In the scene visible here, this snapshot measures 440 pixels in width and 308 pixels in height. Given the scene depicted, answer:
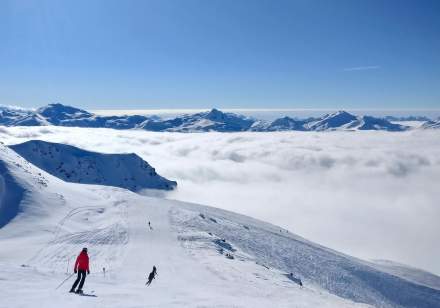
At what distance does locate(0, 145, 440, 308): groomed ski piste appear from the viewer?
2103cm

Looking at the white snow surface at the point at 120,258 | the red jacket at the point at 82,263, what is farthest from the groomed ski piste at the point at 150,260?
the red jacket at the point at 82,263

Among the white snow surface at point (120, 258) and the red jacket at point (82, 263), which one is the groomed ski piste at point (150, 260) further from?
the red jacket at point (82, 263)

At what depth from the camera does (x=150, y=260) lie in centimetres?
3847

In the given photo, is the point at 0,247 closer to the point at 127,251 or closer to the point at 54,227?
the point at 54,227

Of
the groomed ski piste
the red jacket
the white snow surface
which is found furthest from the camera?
the groomed ski piste

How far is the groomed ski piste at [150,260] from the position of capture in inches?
828

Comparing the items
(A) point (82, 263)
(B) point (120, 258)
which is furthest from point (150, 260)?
(A) point (82, 263)

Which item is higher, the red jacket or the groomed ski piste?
the red jacket

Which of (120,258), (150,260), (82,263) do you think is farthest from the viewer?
(150,260)

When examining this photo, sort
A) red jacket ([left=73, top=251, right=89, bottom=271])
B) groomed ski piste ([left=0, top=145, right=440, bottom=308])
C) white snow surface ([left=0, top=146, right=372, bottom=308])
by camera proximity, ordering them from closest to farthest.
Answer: white snow surface ([left=0, top=146, right=372, bottom=308]) < red jacket ([left=73, top=251, right=89, bottom=271]) < groomed ski piste ([left=0, top=145, right=440, bottom=308])

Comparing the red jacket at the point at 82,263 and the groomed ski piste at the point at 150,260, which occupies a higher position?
the red jacket at the point at 82,263

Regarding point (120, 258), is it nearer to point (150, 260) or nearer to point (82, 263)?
point (150, 260)

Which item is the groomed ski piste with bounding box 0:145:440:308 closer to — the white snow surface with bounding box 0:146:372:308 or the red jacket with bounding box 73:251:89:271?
the white snow surface with bounding box 0:146:372:308

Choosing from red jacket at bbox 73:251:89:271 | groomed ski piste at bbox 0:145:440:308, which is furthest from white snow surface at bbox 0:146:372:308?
red jacket at bbox 73:251:89:271
